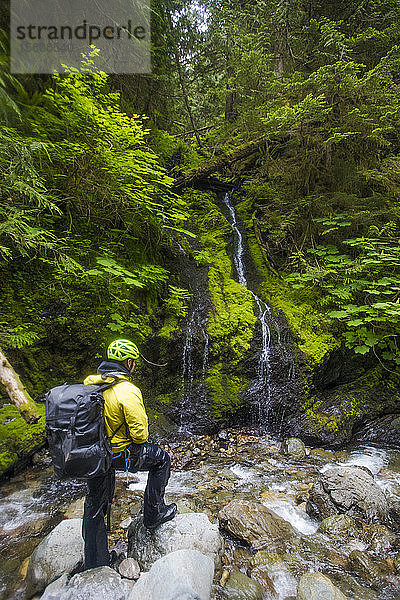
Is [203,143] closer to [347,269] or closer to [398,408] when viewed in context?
[347,269]

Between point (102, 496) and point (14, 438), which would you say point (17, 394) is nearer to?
point (102, 496)

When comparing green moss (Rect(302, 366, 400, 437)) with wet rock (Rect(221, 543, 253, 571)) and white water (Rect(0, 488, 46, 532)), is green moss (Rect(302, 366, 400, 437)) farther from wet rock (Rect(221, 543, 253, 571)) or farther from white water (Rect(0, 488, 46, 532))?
white water (Rect(0, 488, 46, 532))

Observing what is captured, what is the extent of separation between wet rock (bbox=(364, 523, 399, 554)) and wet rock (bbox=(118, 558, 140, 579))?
265 cm

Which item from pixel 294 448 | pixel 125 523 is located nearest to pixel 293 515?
pixel 294 448

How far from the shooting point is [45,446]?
5.21 metres

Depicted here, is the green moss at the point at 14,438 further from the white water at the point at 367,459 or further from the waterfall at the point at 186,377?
the white water at the point at 367,459

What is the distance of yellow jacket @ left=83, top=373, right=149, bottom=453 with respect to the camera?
2.66 m

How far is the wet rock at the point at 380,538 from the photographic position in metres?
3.48

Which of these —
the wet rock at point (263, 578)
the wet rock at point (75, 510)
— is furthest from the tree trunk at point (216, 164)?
the wet rock at point (263, 578)

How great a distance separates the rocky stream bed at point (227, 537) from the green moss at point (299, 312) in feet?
8.68

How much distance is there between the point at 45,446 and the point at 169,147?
33.2ft

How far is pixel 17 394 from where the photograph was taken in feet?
11.2

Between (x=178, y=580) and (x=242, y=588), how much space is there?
3.85 feet

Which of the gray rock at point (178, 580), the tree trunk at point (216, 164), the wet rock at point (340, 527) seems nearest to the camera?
the gray rock at point (178, 580)
